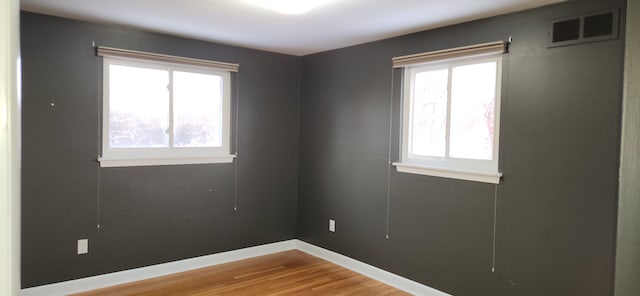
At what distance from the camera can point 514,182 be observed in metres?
2.92

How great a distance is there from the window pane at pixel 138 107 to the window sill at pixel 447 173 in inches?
85.4

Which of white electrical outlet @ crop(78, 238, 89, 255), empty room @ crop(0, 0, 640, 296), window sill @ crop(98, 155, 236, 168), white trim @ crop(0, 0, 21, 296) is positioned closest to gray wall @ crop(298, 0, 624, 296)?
empty room @ crop(0, 0, 640, 296)

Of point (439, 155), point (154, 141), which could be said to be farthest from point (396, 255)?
point (154, 141)

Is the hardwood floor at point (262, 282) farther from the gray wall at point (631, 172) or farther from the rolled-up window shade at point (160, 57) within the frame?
the gray wall at point (631, 172)

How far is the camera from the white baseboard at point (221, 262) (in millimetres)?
3412

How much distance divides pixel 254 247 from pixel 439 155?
2231 millimetres

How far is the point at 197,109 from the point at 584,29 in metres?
3.22

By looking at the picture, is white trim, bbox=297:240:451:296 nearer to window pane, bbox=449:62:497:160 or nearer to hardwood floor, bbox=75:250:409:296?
hardwood floor, bbox=75:250:409:296

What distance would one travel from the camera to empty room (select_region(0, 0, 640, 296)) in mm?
2689

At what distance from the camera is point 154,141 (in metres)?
3.85

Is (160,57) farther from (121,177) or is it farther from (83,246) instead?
(83,246)

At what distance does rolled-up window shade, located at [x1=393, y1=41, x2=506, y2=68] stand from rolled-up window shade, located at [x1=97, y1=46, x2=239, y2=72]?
1.66 m

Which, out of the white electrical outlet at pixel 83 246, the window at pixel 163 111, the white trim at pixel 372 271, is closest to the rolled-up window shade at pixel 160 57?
the window at pixel 163 111

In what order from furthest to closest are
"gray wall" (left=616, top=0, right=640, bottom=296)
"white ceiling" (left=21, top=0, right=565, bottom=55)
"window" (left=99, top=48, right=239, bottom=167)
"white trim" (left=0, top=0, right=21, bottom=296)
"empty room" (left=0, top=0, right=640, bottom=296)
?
"window" (left=99, top=48, right=239, bottom=167) → "white ceiling" (left=21, top=0, right=565, bottom=55) → "empty room" (left=0, top=0, right=640, bottom=296) → "gray wall" (left=616, top=0, right=640, bottom=296) → "white trim" (left=0, top=0, right=21, bottom=296)
